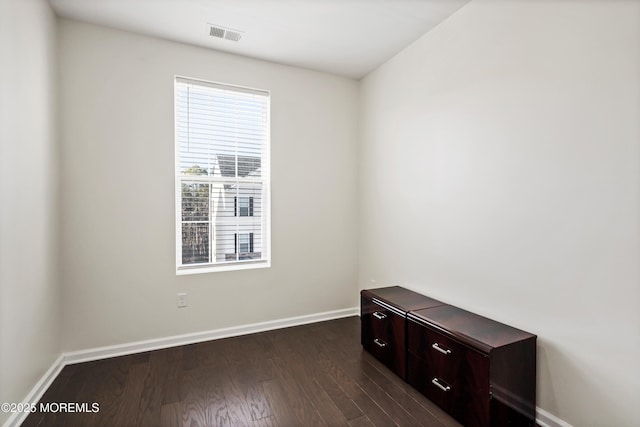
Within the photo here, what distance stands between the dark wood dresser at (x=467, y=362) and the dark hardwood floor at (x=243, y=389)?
15cm

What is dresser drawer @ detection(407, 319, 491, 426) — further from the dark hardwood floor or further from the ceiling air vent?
the ceiling air vent

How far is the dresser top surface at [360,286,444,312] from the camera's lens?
2373 millimetres

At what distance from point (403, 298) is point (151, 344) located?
221cm

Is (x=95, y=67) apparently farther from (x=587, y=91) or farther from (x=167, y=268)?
(x=587, y=91)

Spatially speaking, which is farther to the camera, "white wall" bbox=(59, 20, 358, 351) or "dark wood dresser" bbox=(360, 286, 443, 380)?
"white wall" bbox=(59, 20, 358, 351)

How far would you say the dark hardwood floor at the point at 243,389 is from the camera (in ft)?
6.06

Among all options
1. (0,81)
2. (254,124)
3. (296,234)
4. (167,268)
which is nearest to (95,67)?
(0,81)

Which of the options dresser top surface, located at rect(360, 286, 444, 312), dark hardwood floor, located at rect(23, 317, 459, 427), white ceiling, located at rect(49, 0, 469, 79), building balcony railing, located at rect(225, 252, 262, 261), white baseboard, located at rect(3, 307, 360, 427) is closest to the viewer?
dark hardwood floor, located at rect(23, 317, 459, 427)

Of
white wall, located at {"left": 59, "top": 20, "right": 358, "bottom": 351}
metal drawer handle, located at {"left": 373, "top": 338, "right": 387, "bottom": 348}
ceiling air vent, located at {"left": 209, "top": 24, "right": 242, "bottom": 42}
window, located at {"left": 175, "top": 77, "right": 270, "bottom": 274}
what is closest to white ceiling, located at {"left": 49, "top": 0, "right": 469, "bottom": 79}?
ceiling air vent, located at {"left": 209, "top": 24, "right": 242, "bottom": 42}

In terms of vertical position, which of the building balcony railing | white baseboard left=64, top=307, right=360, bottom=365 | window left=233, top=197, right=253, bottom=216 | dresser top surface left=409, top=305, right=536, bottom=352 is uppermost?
window left=233, top=197, right=253, bottom=216

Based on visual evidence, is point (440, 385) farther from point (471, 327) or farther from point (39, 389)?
point (39, 389)

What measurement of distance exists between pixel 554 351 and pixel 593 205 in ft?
2.76

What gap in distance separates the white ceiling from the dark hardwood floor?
2.72 m

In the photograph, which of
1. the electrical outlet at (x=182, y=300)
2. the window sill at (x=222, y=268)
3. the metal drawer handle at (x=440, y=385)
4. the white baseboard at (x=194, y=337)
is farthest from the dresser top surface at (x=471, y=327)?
the electrical outlet at (x=182, y=300)
